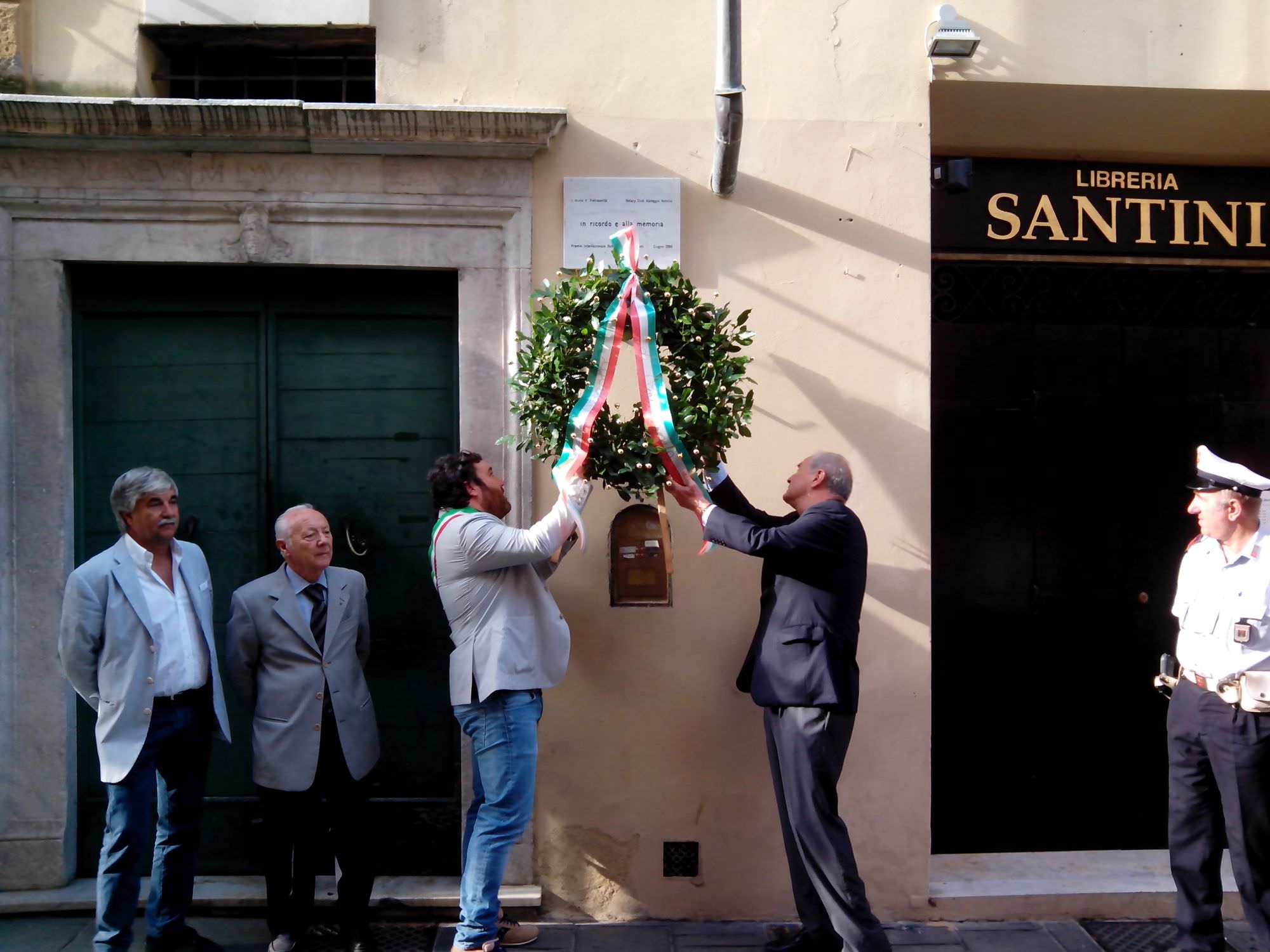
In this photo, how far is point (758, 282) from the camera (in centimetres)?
450

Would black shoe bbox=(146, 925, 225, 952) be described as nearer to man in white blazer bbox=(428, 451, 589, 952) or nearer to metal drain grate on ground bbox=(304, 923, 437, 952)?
metal drain grate on ground bbox=(304, 923, 437, 952)

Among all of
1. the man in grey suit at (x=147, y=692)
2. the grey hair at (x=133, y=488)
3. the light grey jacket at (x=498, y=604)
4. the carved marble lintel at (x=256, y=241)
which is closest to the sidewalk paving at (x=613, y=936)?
the man in grey suit at (x=147, y=692)

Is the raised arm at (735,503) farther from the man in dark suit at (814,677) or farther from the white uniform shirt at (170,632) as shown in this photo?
the white uniform shirt at (170,632)

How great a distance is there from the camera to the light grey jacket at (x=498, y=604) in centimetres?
377

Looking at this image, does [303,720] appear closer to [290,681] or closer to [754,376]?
[290,681]

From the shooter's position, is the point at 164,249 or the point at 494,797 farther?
the point at 164,249

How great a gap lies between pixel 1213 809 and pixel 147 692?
395 centimetres

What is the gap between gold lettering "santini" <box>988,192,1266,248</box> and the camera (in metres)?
5.25

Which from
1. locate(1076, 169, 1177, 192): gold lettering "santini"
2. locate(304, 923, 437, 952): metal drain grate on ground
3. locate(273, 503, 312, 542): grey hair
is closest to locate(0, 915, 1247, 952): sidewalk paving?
locate(304, 923, 437, 952): metal drain grate on ground

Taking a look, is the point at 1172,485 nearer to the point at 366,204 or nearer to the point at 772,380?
the point at 772,380

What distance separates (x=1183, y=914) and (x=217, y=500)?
4.24m

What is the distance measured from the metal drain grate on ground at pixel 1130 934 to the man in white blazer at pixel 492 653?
2447 mm

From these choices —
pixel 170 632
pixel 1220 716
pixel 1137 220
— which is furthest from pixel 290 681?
pixel 1137 220

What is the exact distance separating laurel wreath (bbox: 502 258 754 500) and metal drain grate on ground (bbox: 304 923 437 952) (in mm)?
2006
